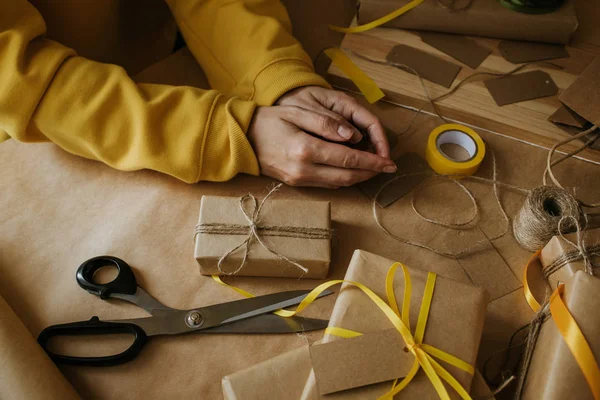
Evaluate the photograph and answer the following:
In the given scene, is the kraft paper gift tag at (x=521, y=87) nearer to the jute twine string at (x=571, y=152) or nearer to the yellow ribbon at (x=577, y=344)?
the jute twine string at (x=571, y=152)

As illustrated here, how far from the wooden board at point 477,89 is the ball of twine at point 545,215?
187 millimetres

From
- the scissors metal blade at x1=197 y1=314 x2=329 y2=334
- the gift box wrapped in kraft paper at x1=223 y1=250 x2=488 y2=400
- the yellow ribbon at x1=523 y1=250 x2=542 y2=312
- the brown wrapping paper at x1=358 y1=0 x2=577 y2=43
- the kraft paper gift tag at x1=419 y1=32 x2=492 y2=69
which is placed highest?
the brown wrapping paper at x1=358 y1=0 x2=577 y2=43

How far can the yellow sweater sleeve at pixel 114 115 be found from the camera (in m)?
0.73

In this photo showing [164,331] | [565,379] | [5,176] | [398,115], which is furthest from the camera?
[398,115]

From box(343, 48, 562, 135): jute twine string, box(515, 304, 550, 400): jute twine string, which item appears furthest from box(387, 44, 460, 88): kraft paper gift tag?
box(515, 304, 550, 400): jute twine string

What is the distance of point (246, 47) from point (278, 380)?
0.57 meters

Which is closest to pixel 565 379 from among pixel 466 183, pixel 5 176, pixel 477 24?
pixel 466 183

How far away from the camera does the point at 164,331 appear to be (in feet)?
2.18

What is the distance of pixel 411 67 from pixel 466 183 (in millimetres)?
277

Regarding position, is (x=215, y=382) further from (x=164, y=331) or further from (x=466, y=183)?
(x=466, y=183)

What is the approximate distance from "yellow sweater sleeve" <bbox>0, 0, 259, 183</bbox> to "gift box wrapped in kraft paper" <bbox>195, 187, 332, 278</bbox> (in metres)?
0.09

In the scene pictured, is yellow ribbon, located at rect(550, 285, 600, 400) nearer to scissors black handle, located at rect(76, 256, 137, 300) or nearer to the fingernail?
the fingernail

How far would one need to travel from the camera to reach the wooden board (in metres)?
0.88

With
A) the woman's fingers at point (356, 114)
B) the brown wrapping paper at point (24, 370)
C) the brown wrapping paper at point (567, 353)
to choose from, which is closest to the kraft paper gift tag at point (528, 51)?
the woman's fingers at point (356, 114)
